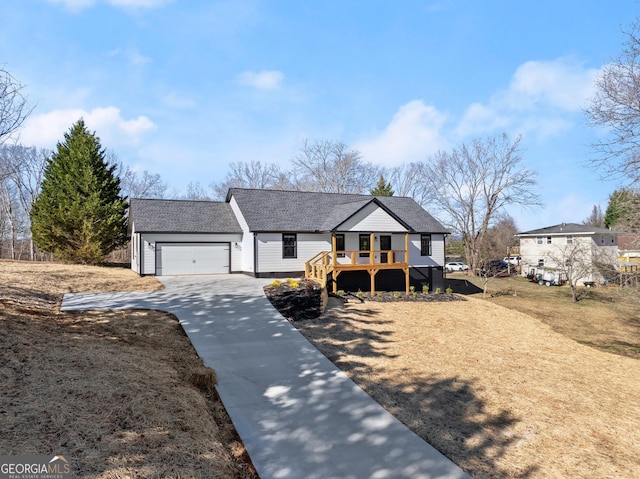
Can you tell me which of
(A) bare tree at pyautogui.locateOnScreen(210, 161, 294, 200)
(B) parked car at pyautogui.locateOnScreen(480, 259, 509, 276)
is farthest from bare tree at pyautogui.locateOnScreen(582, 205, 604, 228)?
Answer: (A) bare tree at pyautogui.locateOnScreen(210, 161, 294, 200)

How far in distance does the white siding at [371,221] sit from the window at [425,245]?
128 inches

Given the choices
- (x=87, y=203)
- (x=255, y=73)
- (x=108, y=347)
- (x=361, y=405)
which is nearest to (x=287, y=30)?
(x=255, y=73)

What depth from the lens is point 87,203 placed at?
899 inches

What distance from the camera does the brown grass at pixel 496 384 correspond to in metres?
5.89

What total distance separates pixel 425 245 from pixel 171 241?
14.7 m

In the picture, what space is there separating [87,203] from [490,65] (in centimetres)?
2262

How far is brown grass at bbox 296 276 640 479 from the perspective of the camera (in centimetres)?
589

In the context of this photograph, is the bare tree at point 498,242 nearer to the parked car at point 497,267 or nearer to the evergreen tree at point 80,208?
the parked car at point 497,267

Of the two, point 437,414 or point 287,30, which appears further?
point 287,30

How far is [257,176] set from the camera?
47.8 m

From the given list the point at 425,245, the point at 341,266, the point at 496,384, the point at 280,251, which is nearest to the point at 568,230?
the point at 425,245

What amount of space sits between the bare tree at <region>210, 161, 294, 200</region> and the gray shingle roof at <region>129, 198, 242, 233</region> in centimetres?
2306

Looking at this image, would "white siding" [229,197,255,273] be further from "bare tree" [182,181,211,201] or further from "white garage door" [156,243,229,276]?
"bare tree" [182,181,211,201]

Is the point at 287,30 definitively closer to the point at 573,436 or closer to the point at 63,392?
the point at 63,392
